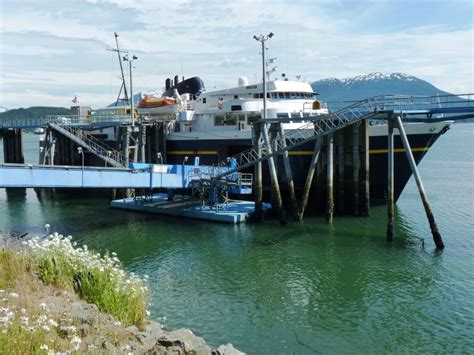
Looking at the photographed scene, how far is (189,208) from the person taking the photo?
107ft

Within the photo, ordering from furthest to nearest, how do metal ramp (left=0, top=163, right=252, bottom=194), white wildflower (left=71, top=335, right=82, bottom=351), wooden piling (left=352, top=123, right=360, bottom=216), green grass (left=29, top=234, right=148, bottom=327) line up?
wooden piling (left=352, top=123, right=360, bottom=216) < metal ramp (left=0, top=163, right=252, bottom=194) < green grass (left=29, top=234, right=148, bottom=327) < white wildflower (left=71, top=335, right=82, bottom=351)

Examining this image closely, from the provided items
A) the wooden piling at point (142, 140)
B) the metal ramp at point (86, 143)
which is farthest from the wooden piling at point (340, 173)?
the metal ramp at point (86, 143)

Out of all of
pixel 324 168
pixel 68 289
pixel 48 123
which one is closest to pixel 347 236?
pixel 324 168

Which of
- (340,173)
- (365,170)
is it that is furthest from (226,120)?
(365,170)

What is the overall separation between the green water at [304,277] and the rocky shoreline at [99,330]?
140 inches

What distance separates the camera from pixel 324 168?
3303 cm

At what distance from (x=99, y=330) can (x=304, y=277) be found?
1185 cm

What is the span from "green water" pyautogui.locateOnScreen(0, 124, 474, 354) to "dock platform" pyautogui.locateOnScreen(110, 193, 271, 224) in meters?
0.81

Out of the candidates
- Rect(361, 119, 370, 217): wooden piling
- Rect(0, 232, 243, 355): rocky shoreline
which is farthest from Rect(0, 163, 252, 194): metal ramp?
Rect(0, 232, 243, 355): rocky shoreline

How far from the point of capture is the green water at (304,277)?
47.0 ft

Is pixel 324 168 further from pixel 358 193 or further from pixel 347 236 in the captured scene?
pixel 347 236

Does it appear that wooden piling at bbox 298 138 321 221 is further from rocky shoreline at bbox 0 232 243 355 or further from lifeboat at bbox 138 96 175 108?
rocky shoreline at bbox 0 232 243 355

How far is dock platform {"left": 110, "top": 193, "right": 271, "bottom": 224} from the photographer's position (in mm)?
30266

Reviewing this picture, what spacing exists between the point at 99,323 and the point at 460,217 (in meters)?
28.2
